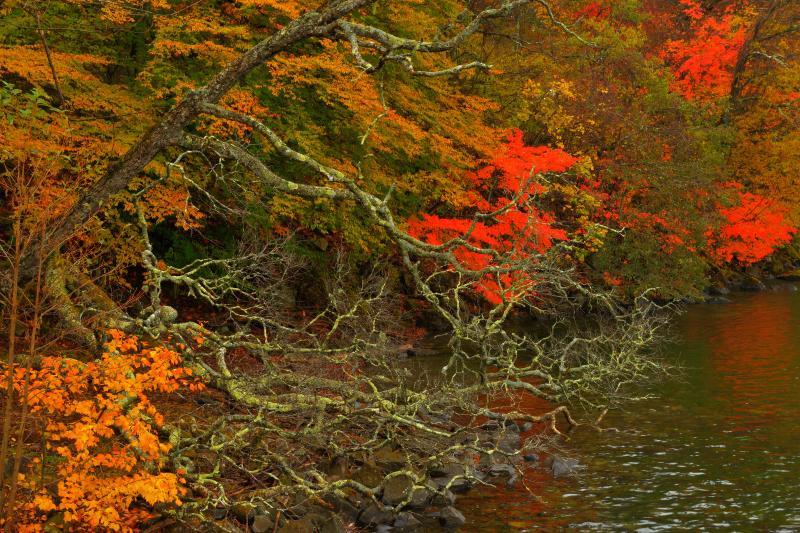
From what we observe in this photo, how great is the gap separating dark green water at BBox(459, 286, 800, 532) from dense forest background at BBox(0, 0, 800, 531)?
40.2 inches

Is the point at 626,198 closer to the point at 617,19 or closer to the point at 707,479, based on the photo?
the point at 617,19

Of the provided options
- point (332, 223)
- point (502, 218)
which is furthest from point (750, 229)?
point (332, 223)

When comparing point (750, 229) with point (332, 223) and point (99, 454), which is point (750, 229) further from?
point (99, 454)

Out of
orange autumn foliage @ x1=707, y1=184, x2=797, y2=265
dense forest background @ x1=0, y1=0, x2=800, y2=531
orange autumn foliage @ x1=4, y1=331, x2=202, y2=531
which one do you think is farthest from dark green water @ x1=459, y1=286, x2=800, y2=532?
orange autumn foliage @ x1=707, y1=184, x2=797, y2=265

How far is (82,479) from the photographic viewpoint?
10.4m

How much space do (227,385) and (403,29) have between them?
14.1 metres

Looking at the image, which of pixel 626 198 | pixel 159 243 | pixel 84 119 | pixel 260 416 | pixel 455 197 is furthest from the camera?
pixel 626 198

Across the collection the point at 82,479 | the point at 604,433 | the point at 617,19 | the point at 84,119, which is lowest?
the point at 604,433

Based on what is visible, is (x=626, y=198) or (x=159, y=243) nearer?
(x=159, y=243)

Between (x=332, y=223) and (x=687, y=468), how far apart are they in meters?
11.6

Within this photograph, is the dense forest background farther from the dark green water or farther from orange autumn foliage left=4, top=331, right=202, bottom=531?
the dark green water

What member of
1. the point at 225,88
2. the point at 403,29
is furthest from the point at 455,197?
the point at 225,88

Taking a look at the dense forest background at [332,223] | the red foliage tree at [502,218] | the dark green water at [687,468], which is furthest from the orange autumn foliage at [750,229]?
the dark green water at [687,468]

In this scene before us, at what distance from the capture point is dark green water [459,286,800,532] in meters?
13.2
